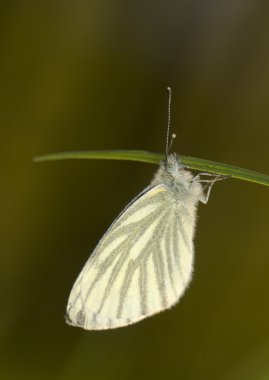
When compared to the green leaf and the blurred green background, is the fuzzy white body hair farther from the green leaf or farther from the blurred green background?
the blurred green background

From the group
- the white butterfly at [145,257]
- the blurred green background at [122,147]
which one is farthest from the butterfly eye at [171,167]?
the blurred green background at [122,147]

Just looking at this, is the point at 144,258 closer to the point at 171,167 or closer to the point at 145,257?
the point at 145,257

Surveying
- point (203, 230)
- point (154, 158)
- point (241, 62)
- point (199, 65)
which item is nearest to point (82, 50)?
point (199, 65)

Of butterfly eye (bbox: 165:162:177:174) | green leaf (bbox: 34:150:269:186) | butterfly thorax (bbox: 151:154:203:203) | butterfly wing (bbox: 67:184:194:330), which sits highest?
green leaf (bbox: 34:150:269:186)

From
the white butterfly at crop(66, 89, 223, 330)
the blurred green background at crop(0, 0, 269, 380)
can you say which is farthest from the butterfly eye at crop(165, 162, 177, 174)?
the blurred green background at crop(0, 0, 269, 380)

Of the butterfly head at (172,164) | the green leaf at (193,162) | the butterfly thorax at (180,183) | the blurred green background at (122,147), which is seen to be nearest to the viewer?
the green leaf at (193,162)

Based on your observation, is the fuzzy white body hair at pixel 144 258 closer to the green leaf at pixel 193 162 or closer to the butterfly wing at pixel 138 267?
the butterfly wing at pixel 138 267

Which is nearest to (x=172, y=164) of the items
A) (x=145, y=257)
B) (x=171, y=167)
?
(x=171, y=167)
